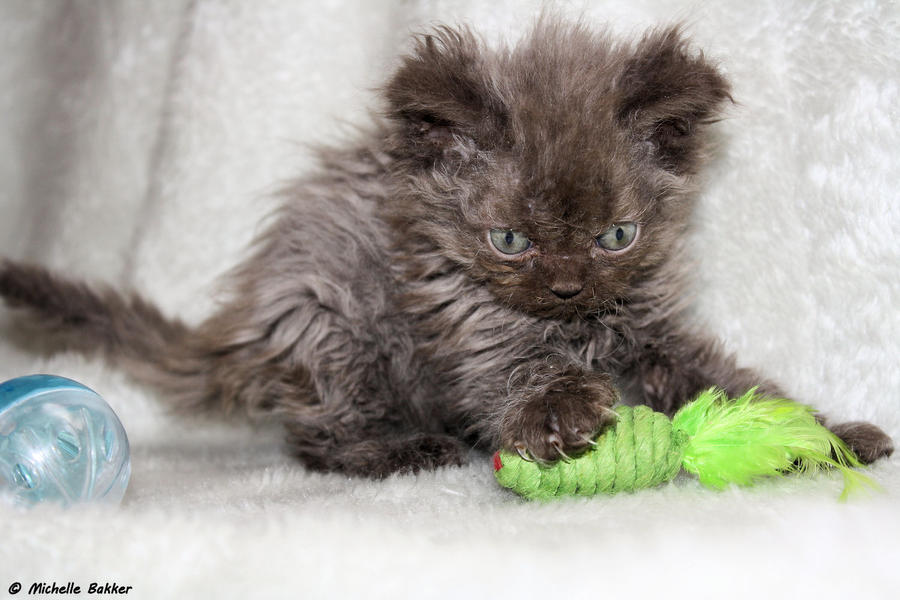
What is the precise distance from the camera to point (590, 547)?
1150 millimetres

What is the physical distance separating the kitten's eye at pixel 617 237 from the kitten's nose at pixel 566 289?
0.09 metres

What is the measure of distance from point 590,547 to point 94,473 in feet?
2.72

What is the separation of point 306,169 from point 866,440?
151 cm

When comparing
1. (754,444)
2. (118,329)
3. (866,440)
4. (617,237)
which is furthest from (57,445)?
Result: (866,440)

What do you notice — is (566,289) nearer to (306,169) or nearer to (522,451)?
(522,451)

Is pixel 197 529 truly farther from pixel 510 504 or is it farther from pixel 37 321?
pixel 37 321

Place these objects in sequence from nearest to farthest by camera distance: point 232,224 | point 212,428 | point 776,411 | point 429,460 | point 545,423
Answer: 1. point 545,423
2. point 776,411
3. point 429,460
4. point 212,428
5. point 232,224

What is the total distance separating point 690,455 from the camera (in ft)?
4.71

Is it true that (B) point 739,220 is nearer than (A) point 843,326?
No

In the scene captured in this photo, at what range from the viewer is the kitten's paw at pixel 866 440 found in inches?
59.7

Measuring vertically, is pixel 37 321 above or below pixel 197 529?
below

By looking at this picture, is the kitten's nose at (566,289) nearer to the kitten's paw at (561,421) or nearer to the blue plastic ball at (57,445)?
the kitten's paw at (561,421)

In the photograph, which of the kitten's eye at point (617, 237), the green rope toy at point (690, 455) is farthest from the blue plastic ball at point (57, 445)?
the kitten's eye at point (617, 237)

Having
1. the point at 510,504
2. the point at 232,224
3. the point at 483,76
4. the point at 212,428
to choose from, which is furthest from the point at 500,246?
the point at 232,224
